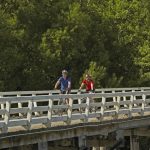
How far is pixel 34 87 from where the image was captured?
130 feet

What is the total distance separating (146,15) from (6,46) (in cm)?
1536

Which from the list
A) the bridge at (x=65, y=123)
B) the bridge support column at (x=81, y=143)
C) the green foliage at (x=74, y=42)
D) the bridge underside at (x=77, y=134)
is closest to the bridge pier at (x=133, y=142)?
the bridge at (x=65, y=123)

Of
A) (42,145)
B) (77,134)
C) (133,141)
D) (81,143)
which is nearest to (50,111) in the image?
(42,145)

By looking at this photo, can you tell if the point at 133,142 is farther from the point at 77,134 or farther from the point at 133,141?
the point at 77,134

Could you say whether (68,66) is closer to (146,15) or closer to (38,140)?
(146,15)

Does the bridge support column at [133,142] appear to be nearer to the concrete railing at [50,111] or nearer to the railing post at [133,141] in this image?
the railing post at [133,141]

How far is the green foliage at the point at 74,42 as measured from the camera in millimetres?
38969

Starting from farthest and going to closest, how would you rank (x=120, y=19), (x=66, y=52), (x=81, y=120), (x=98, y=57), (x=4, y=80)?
(x=120, y=19) < (x=98, y=57) < (x=66, y=52) < (x=4, y=80) < (x=81, y=120)

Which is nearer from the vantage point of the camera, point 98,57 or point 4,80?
point 4,80

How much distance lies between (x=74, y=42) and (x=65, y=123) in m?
23.5

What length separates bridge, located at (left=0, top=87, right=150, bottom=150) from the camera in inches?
605

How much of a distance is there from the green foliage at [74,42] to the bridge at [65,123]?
589 inches

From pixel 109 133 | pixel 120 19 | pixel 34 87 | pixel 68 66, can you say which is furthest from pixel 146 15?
pixel 109 133

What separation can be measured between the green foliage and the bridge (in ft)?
49.1
